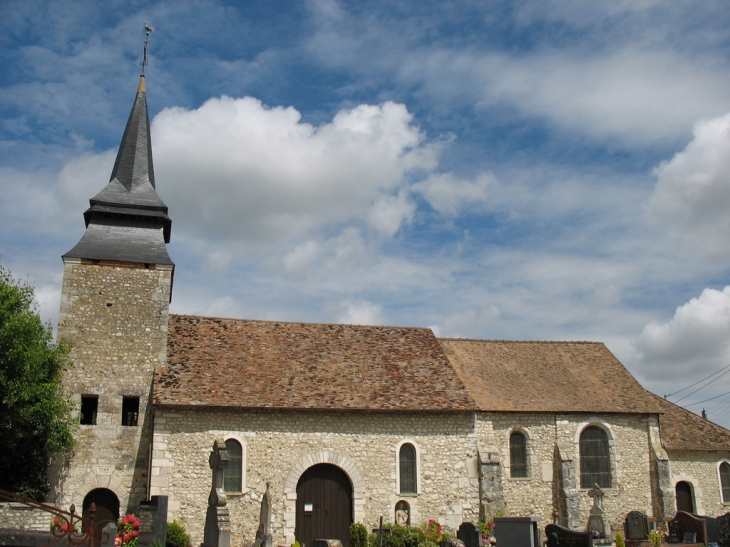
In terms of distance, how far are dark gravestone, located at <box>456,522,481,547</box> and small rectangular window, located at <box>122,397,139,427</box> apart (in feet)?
32.5

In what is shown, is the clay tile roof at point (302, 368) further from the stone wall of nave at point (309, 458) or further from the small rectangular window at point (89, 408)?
the small rectangular window at point (89, 408)

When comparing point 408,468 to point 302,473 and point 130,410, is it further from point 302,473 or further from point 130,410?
point 130,410

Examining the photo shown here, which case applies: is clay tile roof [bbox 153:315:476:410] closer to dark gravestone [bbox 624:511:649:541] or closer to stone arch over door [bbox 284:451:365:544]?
stone arch over door [bbox 284:451:365:544]

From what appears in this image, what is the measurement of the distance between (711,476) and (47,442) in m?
22.6

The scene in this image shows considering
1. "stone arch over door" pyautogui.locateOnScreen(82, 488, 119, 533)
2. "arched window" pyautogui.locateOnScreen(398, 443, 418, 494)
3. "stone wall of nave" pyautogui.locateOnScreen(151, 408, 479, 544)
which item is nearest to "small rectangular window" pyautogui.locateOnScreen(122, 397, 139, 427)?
"stone wall of nave" pyautogui.locateOnScreen(151, 408, 479, 544)

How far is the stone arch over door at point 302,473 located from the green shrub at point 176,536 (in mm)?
2829

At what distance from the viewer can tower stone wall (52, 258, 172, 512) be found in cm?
1856

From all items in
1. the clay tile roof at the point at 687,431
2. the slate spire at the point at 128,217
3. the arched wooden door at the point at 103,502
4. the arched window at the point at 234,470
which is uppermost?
the slate spire at the point at 128,217

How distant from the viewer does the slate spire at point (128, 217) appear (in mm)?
20812

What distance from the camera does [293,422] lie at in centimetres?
1958

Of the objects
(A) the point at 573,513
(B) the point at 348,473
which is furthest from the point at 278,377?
(A) the point at 573,513

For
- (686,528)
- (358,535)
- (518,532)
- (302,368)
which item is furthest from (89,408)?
(686,528)

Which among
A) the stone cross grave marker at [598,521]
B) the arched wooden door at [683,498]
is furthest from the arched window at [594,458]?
the arched wooden door at [683,498]

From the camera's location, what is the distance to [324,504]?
19344mm
